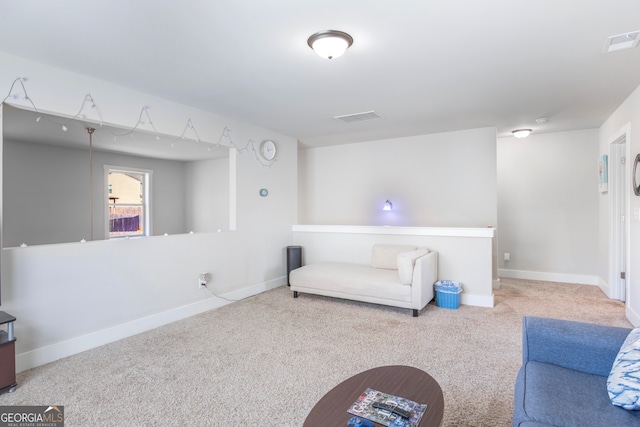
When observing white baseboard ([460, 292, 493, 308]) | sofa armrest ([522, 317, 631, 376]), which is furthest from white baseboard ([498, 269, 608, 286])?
sofa armrest ([522, 317, 631, 376])

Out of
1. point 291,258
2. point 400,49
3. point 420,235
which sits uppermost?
point 400,49

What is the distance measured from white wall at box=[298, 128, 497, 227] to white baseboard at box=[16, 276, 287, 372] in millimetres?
2520

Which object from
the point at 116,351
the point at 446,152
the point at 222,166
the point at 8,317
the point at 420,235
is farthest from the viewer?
the point at 222,166

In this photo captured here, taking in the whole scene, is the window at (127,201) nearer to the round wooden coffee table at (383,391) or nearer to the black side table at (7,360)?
the black side table at (7,360)

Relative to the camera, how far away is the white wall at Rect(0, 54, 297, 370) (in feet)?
8.85

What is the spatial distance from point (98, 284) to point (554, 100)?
5050 millimetres

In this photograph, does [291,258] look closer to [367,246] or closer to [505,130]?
[367,246]

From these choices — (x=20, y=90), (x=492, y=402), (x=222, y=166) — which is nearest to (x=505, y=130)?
(x=492, y=402)

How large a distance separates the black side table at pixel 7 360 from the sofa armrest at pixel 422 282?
11.3 ft

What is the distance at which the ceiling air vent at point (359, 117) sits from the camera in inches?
168

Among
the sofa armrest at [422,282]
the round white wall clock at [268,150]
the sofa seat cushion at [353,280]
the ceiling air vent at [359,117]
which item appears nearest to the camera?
the sofa armrest at [422,282]

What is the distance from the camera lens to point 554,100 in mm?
3734

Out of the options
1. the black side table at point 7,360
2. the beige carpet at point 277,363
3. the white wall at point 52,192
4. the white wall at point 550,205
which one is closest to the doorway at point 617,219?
the beige carpet at point 277,363

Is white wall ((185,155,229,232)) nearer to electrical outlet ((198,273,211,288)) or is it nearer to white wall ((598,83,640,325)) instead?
electrical outlet ((198,273,211,288))
